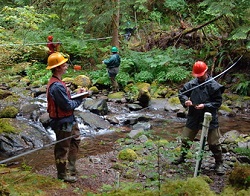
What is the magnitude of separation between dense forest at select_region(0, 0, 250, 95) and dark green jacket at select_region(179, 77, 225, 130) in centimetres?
588

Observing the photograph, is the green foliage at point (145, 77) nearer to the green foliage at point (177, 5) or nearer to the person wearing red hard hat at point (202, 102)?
the green foliage at point (177, 5)

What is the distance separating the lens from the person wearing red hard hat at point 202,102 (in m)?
5.46

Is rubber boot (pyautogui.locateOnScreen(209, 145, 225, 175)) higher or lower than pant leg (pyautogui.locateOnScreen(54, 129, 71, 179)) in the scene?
lower

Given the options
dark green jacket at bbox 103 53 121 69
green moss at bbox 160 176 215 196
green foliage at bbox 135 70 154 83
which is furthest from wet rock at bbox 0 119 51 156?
green foliage at bbox 135 70 154 83

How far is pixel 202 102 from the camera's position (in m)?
5.55

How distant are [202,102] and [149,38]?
13.3 meters

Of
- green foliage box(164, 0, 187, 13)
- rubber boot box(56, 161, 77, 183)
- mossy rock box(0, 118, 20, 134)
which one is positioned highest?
green foliage box(164, 0, 187, 13)

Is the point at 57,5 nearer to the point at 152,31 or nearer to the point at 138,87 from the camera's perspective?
the point at 152,31

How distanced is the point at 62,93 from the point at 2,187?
1461 mm

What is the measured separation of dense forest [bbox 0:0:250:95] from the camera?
571 inches

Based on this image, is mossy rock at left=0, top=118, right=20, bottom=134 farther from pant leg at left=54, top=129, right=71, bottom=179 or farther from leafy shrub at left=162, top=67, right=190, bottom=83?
leafy shrub at left=162, top=67, right=190, bottom=83

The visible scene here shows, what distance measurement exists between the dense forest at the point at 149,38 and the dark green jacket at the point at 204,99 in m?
5.88

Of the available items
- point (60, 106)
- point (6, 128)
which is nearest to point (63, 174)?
point (60, 106)

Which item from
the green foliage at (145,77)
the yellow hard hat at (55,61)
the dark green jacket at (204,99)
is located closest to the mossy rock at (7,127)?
the yellow hard hat at (55,61)
